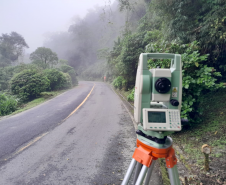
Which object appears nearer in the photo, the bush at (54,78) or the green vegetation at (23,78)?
the green vegetation at (23,78)

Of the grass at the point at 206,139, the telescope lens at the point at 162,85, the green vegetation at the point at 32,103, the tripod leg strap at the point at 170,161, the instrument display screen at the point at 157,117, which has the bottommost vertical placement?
the green vegetation at the point at 32,103

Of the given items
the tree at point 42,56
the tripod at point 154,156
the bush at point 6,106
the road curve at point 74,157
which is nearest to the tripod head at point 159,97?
the tripod at point 154,156

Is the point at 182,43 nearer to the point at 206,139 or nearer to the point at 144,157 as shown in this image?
the point at 206,139

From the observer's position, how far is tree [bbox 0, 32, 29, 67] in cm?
2981

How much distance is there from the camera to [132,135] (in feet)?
17.2

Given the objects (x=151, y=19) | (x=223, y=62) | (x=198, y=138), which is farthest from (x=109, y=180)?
(x=151, y=19)

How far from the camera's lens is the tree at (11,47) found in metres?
29.8

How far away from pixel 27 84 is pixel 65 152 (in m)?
12.2

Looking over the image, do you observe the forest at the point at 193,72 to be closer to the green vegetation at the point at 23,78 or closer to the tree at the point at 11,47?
the green vegetation at the point at 23,78

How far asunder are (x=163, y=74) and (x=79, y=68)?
214ft

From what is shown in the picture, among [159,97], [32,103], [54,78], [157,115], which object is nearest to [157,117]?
[157,115]

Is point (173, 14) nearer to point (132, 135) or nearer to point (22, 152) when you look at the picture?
point (132, 135)

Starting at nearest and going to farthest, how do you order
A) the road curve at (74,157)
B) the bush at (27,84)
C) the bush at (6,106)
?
the road curve at (74,157)
the bush at (6,106)
the bush at (27,84)

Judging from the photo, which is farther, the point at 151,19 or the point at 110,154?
the point at 151,19
